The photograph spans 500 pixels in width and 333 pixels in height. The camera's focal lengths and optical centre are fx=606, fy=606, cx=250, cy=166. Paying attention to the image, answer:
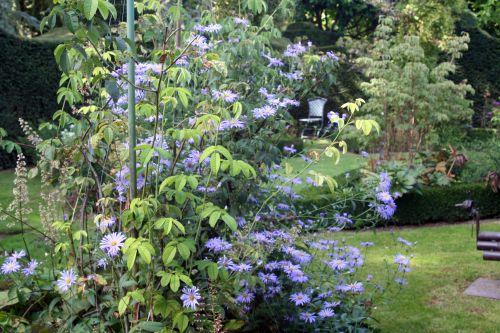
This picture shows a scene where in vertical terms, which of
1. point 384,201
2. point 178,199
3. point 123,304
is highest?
point 178,199

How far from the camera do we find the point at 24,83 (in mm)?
10258

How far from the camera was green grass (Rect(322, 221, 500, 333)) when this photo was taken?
3.91 meters

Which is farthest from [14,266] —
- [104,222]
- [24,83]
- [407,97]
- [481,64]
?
[481,64]

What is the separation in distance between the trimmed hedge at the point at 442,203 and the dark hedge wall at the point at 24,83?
6.43 meters

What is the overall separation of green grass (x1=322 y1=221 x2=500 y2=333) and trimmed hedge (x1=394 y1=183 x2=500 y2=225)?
0.71 feet

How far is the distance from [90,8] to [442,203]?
5.91 m

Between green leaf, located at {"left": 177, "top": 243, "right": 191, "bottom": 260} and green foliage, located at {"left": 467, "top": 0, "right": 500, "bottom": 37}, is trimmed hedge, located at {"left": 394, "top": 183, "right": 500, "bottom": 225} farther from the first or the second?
green foliage, located at {"left": 467, "top": 0, "right": 500, "bottom": 37}

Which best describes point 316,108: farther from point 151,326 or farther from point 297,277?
point 151,326

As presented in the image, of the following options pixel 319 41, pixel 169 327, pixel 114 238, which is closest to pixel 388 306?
pixel 169 327

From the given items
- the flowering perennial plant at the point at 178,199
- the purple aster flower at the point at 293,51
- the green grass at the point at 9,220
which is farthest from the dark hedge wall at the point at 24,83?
the purple aster flower at the point at 293,51

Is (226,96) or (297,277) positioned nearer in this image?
(226,96)

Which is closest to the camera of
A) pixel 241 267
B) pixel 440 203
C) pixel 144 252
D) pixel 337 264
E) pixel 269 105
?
pixel 144 252

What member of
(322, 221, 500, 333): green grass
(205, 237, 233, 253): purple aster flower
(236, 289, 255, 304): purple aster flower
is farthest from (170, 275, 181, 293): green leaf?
(322, 221, 500, 333): green grass

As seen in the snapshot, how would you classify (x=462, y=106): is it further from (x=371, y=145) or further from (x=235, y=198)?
(x=235, y=198)
